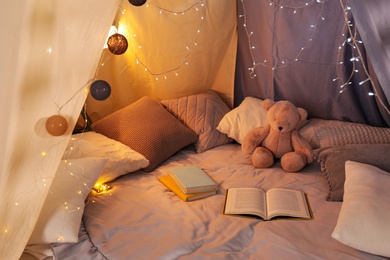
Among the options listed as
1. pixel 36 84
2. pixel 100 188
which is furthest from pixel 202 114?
pixel 36 84

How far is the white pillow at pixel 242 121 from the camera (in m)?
2.45

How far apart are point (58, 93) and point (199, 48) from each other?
4.97 feet

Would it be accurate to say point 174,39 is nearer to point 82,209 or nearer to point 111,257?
point 82,209

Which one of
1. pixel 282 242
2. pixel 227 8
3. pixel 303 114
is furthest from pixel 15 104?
pixel 227 8

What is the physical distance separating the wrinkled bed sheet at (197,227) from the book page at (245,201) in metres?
0.04

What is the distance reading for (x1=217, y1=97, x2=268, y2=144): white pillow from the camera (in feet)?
8.04

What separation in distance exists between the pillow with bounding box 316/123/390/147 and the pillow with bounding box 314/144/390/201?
0.15 metres

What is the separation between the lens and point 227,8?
2.63m

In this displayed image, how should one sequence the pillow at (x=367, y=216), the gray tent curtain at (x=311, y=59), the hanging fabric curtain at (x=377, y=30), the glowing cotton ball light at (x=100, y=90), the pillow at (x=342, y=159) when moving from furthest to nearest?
the glowing cotton ball light at (x=100, y=90) → the gray tent curtain at (x=311, y=59) → the pillow at (x=342, y=159) → the pillow at (x=367, y=216) → the hanging fabric curtain at (x=377, y=30)

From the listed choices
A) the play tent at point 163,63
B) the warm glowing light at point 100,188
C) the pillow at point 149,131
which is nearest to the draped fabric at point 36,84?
the play tent at point 163,63

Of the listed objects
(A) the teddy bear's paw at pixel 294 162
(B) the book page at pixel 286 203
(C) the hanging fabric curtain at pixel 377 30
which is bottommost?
(B) the book page at pixel 286 203

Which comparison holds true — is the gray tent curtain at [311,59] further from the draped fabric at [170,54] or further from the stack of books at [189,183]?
the stack of books at [189,183]

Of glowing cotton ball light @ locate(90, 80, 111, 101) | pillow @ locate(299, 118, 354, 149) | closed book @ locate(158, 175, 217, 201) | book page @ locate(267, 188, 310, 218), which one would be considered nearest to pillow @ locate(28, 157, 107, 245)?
closed book @ locate(158, 175, 217, 201)

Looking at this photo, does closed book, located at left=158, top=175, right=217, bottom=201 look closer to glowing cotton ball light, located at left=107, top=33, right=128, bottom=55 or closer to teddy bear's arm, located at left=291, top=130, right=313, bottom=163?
teddy bear's arm, located at left=291, top=130, right=313, bottom=163
